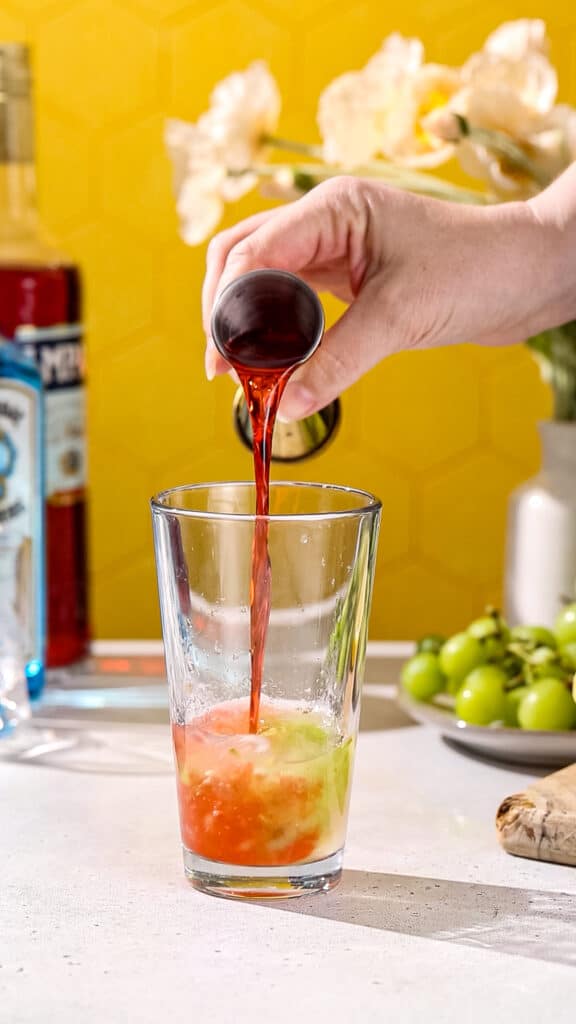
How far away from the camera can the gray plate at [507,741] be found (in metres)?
0.93

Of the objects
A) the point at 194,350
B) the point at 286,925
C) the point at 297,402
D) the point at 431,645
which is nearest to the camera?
the point at 286,925

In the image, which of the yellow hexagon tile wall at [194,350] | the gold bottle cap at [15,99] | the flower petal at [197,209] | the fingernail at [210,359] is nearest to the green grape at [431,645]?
the fingernail at [210,359]

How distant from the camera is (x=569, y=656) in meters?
1.02

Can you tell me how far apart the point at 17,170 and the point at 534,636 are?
580 mm

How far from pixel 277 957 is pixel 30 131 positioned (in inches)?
29.8

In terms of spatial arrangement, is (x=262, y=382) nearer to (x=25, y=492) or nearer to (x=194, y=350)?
(x=25, y=492)

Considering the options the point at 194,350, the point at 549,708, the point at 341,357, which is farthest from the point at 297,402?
the point at 194,350

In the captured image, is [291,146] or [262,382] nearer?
[262,382]

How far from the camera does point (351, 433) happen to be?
74.5 inches

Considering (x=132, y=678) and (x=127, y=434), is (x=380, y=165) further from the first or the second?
(x=127, y=434)

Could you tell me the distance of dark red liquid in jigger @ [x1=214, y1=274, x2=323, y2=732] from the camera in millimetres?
724

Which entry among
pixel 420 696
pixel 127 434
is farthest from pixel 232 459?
pixel 420 696

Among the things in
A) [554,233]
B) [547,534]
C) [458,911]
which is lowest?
[458,911]

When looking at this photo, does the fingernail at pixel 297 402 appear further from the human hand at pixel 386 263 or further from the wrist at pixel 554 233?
the wrist at pixel 554 233
